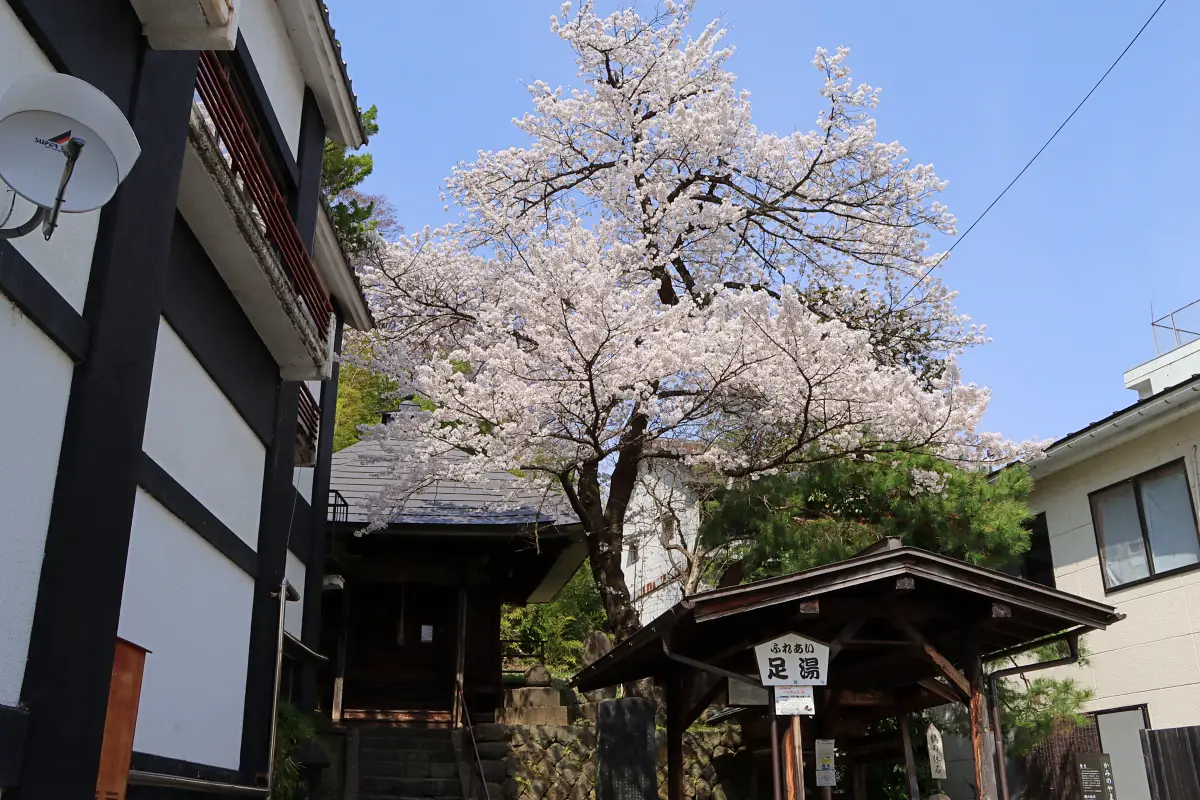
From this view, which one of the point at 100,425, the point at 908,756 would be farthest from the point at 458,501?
the point at 100,425

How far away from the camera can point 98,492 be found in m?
4.13

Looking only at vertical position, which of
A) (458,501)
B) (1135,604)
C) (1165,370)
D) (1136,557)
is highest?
(1165,370)

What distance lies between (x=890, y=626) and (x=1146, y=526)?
18.2 feet

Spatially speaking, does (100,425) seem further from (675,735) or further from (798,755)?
(675,735)

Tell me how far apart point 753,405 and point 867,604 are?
4.88 m

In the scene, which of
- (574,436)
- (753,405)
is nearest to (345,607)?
(574,436)

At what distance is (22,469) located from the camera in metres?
3.69

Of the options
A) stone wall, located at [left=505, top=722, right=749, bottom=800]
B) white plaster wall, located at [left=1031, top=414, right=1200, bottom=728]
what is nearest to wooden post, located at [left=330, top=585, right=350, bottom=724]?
stone wall, located at [left=505, top=722, right=749, bottom=800]

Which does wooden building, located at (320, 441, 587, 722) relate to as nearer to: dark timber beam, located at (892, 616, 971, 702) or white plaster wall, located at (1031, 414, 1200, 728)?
white plaster wall, located at (1031, 414, 1200, 728)

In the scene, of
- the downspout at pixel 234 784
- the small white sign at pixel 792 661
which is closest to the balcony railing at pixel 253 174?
the downspout at pixel 234 784

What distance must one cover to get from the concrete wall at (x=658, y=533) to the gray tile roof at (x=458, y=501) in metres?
1.21

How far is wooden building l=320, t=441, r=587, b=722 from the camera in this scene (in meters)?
14.5

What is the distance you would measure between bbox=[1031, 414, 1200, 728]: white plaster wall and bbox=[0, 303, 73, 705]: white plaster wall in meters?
11.3

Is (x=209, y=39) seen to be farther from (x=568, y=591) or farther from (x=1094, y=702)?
(x=568, y=591)
